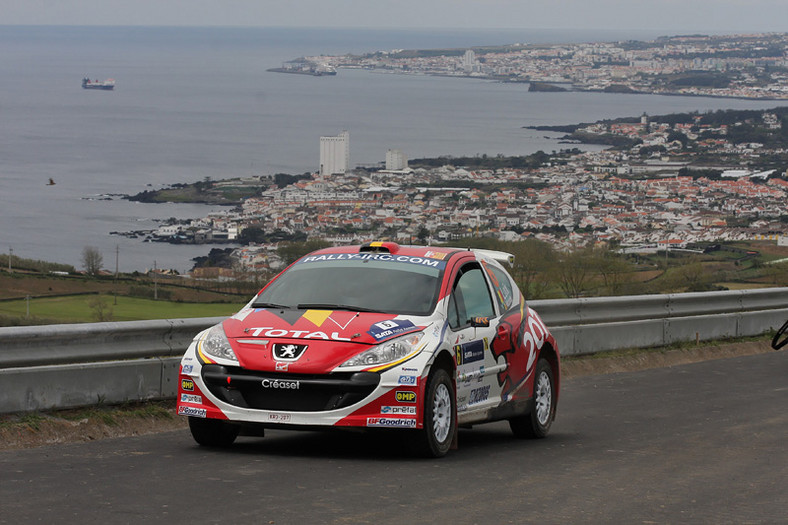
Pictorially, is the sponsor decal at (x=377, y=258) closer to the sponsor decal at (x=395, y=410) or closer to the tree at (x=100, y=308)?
the sponsor decal at (x=395, y=410)

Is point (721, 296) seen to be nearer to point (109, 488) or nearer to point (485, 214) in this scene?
point (109, 488)

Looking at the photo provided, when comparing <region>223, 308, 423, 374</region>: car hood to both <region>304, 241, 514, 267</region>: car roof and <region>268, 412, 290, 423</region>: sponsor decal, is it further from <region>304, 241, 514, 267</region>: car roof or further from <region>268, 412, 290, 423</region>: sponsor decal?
<region>304, 241, 514, 267</region>: car roof

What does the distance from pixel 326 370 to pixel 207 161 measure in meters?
108

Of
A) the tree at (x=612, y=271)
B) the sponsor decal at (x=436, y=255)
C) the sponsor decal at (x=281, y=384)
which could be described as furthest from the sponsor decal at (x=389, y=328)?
the tree at (x=612, y=271)

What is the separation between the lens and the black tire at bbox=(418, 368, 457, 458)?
25.8 ft

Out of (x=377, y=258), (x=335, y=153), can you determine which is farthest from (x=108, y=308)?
(x=335, y=153)

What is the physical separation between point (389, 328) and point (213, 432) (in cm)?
141

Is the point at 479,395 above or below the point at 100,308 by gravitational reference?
above

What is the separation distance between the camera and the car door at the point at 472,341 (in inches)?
335

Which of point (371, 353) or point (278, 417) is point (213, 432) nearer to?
point (278, 417)

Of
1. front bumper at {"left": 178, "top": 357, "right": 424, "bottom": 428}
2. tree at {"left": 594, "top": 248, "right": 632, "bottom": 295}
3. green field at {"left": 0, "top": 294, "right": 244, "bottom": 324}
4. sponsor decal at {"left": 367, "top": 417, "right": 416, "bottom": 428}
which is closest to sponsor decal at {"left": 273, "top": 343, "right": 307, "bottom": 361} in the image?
front bumper at {"left": 178, "top": 357, "right": 424, "bottom": 428}

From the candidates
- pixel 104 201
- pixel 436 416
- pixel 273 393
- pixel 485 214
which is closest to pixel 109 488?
pixel 273 393

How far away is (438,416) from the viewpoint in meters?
8.09

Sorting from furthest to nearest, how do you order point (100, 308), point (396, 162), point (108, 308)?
point (396, 162) → point (108, 308) → point (100, 308)
